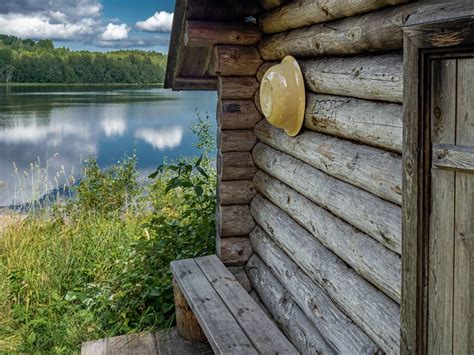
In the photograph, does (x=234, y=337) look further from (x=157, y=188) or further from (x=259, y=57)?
(x=157, y=188)

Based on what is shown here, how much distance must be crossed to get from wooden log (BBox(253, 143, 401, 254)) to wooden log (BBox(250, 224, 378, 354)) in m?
0.40

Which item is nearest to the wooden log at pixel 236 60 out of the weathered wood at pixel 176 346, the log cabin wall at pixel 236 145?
the log cabin wall at pixel 236 145

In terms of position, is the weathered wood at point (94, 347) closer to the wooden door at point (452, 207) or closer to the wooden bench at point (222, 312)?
the wooden bench at point (222, 312)

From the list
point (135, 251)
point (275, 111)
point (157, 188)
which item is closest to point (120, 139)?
point (157, 188)

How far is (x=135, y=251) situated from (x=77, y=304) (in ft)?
2.47

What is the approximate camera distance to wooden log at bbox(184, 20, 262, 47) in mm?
3953

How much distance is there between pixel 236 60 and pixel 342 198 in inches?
66.0

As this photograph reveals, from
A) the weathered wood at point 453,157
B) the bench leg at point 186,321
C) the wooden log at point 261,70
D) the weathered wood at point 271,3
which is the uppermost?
the weathered wood at point 271,3

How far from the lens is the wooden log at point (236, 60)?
13.1 feet

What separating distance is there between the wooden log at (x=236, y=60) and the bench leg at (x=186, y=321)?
166cm

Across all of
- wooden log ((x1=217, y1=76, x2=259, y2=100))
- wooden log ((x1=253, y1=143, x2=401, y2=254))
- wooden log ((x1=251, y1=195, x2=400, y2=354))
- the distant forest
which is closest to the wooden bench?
wooden log ((x1=251, y1=195, x2=400, y2=354))

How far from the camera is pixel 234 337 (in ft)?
10.0

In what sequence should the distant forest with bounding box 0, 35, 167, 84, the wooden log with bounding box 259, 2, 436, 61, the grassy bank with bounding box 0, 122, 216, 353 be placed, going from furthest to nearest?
the distant forest with bounding box 0, 35, 167, 84 < the grassy bank with bounding box 0, 122, 216, 353 < the wooden log with bounding box 259, 2, 436, 61

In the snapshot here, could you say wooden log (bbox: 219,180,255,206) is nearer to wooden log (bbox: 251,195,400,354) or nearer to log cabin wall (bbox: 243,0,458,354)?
log cabin wall (bbox: 243,0,458,354)
